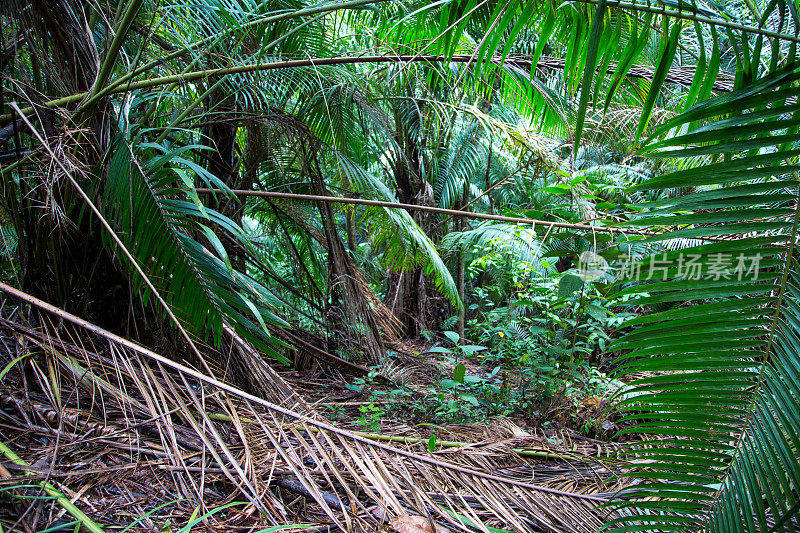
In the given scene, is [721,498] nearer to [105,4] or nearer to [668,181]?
[668,181]

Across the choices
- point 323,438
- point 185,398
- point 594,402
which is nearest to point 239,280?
point 185,398

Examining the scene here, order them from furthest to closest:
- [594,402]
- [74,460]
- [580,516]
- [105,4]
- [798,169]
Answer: [594,402], [105,4], [580,516], [74,460], [798,169]

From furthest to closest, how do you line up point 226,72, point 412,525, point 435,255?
point 435,255 < point 226,72 < point 412,525

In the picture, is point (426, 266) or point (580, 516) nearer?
point (580, 516)

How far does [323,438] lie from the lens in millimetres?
980

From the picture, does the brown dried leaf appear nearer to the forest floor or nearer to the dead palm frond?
the dead palm frond

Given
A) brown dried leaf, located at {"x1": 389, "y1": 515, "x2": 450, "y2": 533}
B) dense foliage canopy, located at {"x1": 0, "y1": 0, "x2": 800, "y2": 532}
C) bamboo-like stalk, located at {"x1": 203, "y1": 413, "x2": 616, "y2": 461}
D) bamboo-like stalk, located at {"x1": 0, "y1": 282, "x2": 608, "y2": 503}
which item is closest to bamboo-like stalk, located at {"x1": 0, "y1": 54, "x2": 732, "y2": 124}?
dense foliage canopy, located at {"x1": 0, "y1": 0, "x2": 800, "y2": 532}

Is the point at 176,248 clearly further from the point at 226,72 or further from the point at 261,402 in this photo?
the point at 226,72

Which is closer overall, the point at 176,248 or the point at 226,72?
the point at 176,248

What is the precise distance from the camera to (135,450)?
0.85 metres

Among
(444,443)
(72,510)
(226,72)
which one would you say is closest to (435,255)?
(444,443)

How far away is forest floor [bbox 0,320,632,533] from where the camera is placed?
694 millimetres

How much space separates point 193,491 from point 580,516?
0.77m

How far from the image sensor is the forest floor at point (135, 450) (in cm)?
69
